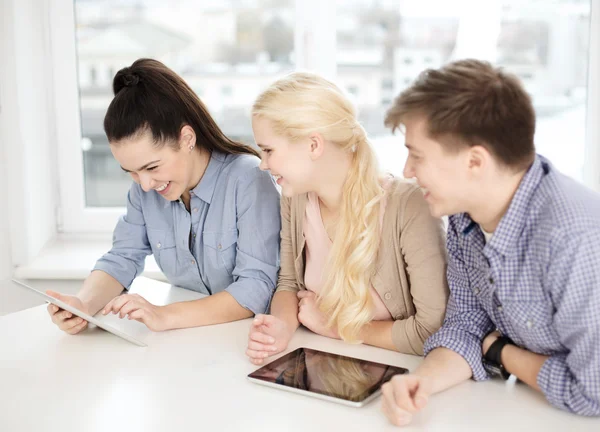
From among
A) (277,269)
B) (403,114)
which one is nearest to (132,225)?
(277,269)

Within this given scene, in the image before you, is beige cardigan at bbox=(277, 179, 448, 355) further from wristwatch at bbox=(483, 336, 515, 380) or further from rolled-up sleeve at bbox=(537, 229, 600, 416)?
rolled-up sleeve at bbox=(537, 229, 600, 416)

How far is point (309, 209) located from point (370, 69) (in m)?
1.28

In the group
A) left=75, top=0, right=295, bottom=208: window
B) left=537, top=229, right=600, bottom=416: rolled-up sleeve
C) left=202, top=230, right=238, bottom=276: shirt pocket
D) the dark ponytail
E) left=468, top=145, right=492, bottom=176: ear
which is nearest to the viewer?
left=537, top=229, right=600, bottom=416: rolled-up sleeve

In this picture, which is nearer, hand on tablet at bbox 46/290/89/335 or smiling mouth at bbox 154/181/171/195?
hand on tablet at bbox 46/290/89/335

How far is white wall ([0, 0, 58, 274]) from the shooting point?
248cm

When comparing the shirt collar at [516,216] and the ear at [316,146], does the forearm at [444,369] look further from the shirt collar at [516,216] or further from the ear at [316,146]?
the ear at [316,146]

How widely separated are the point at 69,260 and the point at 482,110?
192cm

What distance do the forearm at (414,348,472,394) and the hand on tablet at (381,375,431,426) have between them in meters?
0.05

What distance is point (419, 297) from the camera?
4.53ft

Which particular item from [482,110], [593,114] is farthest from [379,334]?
[593,114]

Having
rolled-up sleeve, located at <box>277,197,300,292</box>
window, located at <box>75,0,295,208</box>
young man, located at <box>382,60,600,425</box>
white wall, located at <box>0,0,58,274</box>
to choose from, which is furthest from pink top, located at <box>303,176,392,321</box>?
white wall, located at <box>0,0,58,274</box>

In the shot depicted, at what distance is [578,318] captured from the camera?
3.43 ft

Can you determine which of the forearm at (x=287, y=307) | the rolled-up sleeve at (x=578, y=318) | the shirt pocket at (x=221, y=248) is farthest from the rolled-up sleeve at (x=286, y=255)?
the rolled-up sleeve at (x=578, y=318)

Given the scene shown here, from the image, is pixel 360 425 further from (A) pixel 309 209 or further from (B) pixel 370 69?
(B) pixel 370 69
